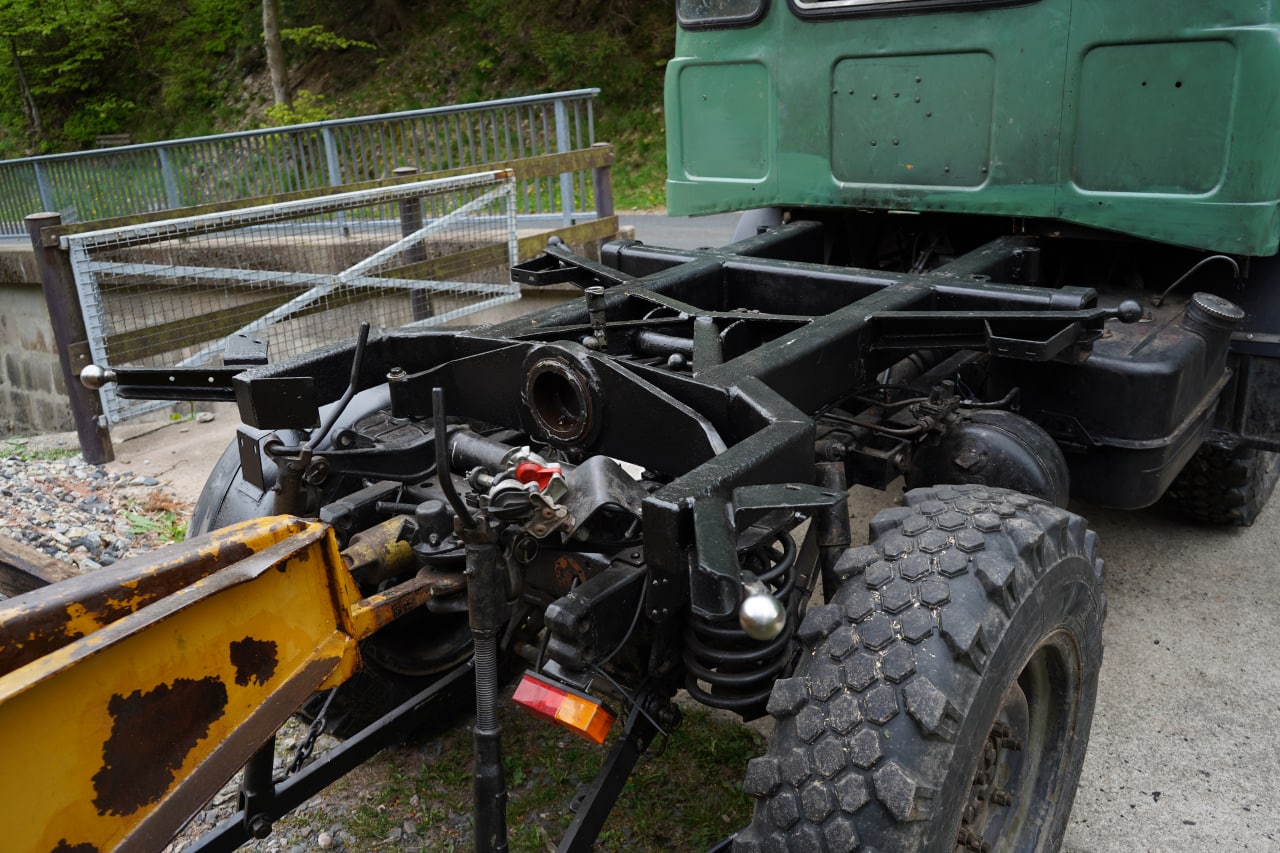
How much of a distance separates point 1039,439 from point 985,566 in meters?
1.02

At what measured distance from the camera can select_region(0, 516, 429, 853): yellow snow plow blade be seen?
1674mm

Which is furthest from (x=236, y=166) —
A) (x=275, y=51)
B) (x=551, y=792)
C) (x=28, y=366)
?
(x=275, y=51)

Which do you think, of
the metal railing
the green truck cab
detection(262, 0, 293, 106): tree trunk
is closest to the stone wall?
the metal railing

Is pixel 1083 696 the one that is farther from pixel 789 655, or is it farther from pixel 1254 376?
pixel 1254 376

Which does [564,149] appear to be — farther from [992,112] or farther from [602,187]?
[992,112]

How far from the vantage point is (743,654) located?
87.9 inches

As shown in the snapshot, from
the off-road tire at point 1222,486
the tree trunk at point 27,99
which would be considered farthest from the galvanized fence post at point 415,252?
the tree trunk at point 27,99

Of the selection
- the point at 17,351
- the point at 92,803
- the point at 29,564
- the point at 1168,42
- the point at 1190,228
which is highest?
the point at 1168,42

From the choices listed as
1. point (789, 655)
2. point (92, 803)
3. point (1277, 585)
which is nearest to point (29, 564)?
point (92, 803)

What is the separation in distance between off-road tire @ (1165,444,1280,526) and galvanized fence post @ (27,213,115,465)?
225 inches

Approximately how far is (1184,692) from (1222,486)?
1.21 meters

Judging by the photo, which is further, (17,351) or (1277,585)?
(17,351)

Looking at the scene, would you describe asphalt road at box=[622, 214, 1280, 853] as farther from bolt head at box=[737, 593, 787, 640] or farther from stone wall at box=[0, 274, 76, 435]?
stone wall at box=[0, 274, 76, 435]

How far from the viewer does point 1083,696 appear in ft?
9.00
